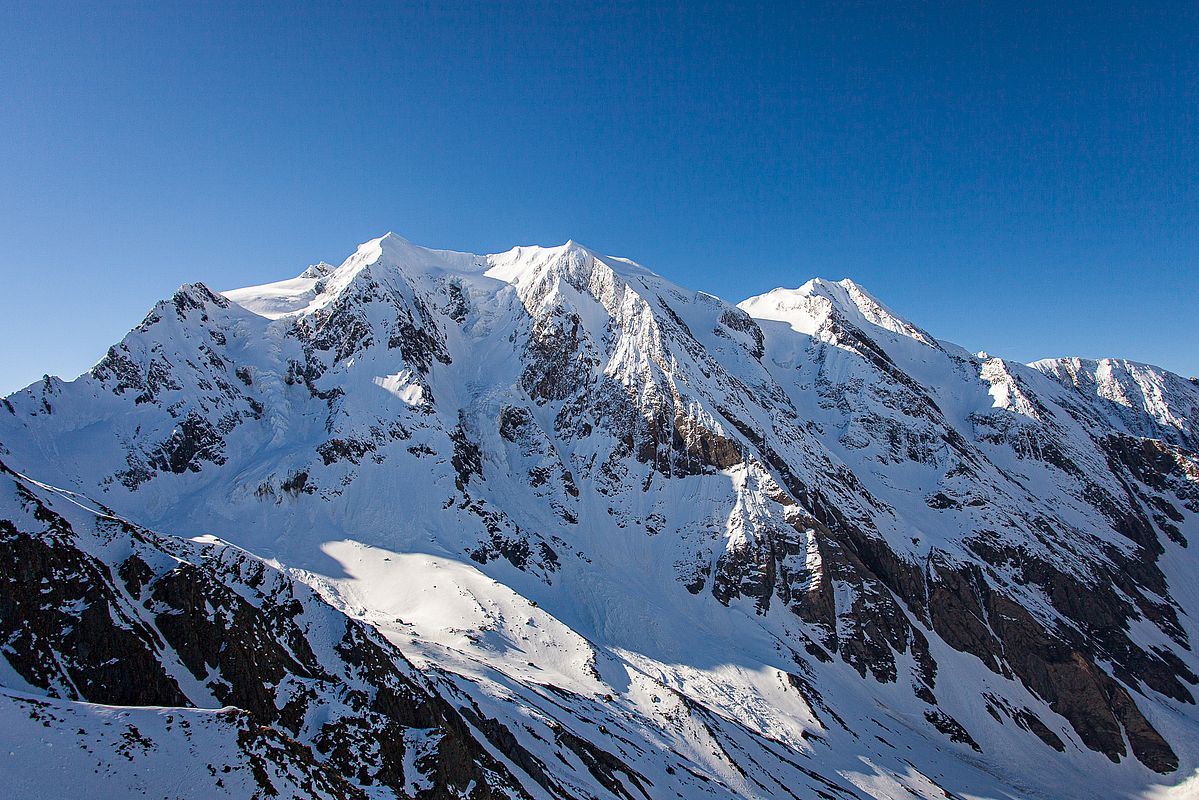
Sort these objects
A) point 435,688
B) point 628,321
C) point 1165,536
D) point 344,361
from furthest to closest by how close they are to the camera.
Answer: point 1165,536 → point 628,321 → point 344,361 → point 435,688

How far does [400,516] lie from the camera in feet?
384

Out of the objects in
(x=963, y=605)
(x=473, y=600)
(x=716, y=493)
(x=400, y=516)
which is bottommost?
(x=473, y=600)

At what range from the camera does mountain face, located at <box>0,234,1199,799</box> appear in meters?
29.1

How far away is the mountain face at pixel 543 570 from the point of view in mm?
29125

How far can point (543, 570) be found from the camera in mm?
115938

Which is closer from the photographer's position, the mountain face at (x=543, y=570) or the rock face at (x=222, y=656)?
the rock face at (x=222, y=656)

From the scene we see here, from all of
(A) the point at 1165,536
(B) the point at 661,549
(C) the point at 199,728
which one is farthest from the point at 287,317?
(A) the point at 1165,536

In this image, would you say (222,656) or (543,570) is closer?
(222,656)

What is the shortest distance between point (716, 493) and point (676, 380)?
32.6m

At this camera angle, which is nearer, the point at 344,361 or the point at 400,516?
the point at 400,516

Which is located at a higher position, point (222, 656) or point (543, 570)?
point (222, 656)

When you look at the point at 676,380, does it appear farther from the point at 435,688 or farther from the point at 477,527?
the point at 435,688

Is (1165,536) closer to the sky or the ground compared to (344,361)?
closer to the sky

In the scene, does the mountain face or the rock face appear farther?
the mountain face
